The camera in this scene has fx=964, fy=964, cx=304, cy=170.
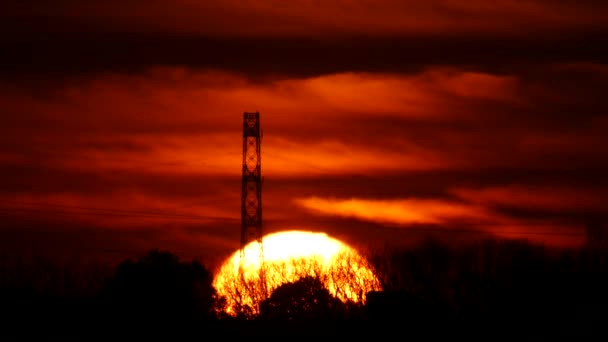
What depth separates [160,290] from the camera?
65688 millimetres

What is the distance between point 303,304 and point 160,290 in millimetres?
20446

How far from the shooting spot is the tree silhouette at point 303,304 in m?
46.4

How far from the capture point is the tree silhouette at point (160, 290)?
5588 centimetres

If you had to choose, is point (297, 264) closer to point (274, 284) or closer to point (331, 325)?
point (274, 284)

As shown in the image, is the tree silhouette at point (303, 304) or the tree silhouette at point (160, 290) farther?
the tree silhouette at point (160, 290)

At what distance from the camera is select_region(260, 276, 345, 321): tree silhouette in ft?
152

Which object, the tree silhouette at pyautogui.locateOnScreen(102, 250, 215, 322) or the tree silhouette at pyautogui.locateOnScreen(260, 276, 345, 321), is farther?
the tree silhouette at pyautogui.locateOnScreen(102, 250, 215, 322)

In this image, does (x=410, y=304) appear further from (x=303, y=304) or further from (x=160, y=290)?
(x=160, y=290)

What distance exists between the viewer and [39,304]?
58.9m

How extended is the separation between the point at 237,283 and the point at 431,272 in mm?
11650

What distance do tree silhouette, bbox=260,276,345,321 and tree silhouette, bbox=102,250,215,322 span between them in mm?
5216

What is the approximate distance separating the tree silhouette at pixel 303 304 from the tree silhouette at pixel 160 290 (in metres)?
5.22

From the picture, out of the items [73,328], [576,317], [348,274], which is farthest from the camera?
[73,328]

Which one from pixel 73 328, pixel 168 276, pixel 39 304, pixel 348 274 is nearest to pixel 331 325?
pixel 348 274
